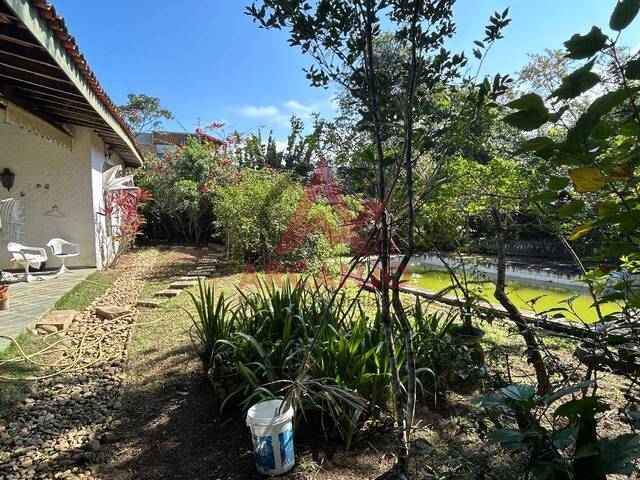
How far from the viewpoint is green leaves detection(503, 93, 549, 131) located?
0.80 m

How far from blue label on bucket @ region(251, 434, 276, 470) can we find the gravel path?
41.8 inches

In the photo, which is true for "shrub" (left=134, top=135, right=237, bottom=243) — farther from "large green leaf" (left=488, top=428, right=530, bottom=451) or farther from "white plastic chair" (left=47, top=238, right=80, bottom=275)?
"large green leaf" (left=488, top=428, right=530, bottom=451)

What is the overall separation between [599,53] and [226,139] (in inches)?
699

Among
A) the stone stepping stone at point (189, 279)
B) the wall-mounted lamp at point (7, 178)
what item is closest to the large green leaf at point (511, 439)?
the stone stepping stone at point (189, 279)

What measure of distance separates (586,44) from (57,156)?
9.70 metres

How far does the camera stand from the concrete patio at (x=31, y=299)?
181 inches

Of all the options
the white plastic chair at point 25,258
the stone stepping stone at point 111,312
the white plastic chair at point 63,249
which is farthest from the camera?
the white plastic chair at point 63,249

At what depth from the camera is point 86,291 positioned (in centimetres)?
662

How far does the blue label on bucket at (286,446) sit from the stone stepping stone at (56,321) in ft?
13.1

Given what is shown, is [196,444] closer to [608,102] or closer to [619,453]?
[619,453]

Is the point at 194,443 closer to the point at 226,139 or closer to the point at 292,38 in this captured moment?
the point at 292,38

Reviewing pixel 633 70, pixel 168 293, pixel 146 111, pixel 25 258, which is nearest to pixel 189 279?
pixel 168 293

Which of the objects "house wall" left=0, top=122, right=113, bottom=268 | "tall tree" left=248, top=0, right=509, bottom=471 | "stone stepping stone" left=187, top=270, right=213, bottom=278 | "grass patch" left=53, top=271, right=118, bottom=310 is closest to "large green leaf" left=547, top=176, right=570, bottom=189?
"tall tree" left=248, top=0, right=509, bottom=471

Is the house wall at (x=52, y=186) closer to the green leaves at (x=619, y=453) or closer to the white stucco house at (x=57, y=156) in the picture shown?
the white stucco house at (x=57, y=156)
